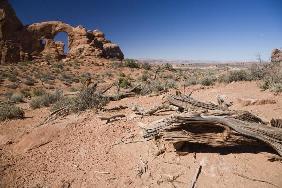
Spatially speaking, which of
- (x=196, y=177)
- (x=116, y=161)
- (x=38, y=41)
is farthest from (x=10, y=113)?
(x=38, y=41)

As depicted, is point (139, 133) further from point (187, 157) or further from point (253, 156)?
point (253, 156)

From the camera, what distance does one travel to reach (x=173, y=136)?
4.93 m

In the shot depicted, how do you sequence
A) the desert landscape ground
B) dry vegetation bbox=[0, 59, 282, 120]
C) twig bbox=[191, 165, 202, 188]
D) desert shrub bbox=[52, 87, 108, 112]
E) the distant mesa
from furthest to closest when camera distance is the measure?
the distant mesa → dry vegetation bbox=[0, 59, 282, 120] → desert shrub bbox=[52, 87, 108, 112] → the desert landscape ground → twig bbox=[191, 165, 202, 188]

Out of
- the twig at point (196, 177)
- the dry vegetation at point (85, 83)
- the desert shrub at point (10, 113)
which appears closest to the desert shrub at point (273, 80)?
the dry vegetation at point (85, 83)

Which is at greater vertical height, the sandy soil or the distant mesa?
the distant mesa

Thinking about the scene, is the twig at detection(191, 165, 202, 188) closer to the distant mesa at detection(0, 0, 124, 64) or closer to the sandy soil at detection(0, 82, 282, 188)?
the sandy soil at detection(0, 82, 282, 188)

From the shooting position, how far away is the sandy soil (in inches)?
175

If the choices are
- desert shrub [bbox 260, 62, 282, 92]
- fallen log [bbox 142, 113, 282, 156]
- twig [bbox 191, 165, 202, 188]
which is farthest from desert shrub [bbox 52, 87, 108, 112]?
desert shrub [bbox 260, 62, 282, 92]

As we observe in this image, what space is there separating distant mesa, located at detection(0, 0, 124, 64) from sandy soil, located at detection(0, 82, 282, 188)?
104 feet

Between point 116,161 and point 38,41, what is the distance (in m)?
38.1

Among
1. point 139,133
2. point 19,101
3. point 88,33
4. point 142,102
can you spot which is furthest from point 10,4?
point 139,133

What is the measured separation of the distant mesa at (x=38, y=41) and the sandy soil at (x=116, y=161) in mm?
31643

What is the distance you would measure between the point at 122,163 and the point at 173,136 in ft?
3.77

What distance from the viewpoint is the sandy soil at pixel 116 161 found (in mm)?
4441
